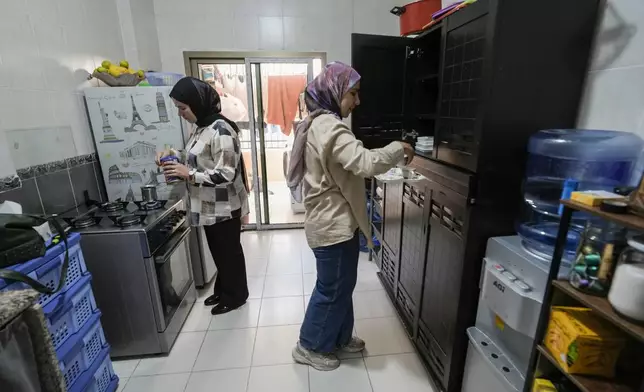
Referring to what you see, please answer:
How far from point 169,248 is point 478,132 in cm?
171

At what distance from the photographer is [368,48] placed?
213 cm

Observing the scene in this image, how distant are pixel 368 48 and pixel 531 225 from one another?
156cm

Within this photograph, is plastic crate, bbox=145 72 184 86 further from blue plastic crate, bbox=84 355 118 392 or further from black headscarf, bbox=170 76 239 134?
blue plastic crate, bbox=84 355 118 392

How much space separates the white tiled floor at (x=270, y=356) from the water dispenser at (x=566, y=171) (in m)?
0.99

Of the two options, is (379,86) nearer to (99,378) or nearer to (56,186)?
(56,186)

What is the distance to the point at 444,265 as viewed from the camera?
4.55 feet

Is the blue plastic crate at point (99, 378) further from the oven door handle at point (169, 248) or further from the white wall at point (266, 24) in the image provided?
the white wall at point (266, 24)

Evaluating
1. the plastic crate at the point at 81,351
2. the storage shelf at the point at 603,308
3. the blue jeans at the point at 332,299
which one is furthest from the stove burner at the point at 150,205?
the storage shelf at the point at 603,308

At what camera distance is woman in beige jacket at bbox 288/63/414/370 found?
128 cm

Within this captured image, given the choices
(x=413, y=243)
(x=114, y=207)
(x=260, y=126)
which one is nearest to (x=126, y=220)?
(x=114, y=207)

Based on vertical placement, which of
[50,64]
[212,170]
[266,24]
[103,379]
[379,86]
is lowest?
[103,379]


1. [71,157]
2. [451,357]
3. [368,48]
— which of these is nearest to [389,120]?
[368,48]

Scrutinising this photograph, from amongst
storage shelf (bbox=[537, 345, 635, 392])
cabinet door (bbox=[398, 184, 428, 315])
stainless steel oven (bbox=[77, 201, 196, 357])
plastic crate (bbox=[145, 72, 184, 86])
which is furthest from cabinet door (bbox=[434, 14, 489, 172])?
plastic crate (bbox=[145, 72, 184, 86])

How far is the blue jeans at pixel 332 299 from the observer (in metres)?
1.49
